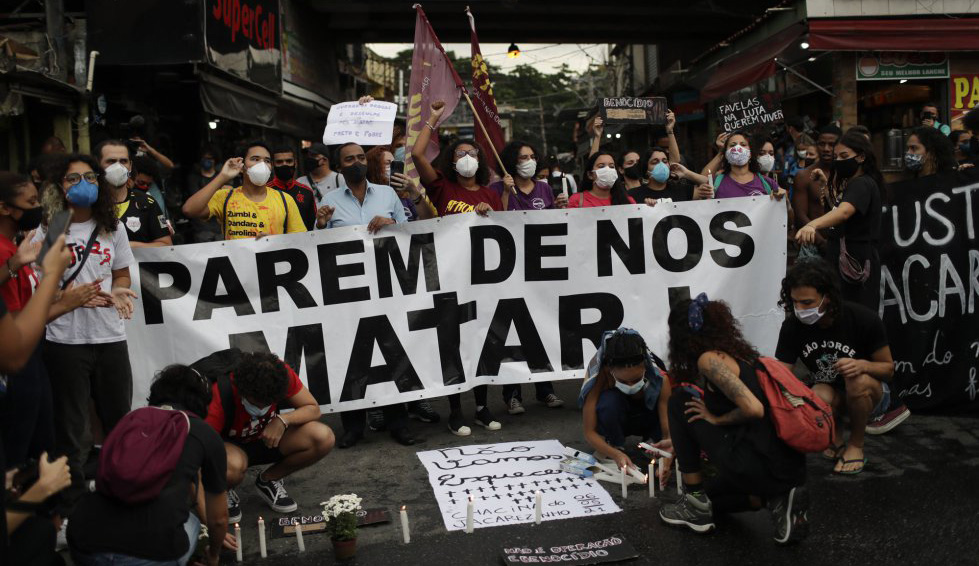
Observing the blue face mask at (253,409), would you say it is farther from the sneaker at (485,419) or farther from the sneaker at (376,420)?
the sneaker at (485,419)

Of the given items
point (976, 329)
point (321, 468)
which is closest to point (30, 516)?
point (321, 468)

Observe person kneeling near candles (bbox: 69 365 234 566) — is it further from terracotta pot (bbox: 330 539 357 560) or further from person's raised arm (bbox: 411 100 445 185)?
person's raised arm (bbox: 411 100 445 185)

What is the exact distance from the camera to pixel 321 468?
17.6 ft

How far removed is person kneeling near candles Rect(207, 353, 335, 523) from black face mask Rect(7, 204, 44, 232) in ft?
3.47

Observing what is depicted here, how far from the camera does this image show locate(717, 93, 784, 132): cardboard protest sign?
294 inches

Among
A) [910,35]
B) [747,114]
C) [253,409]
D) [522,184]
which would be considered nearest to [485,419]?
[522,184]

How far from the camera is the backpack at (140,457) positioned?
3.26 metres

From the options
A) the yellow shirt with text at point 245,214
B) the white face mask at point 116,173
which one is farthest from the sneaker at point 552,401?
the white face mask at point 116,173

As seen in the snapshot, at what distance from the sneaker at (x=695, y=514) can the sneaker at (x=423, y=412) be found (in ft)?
7.85

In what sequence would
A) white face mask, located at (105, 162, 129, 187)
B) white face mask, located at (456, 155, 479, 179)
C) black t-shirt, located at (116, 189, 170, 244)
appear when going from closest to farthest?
white face mask, located at (105, 162, 129, 187) < black t-shirt, located at (116, 189, 170, 244) < white face mask, located at (456, 155, 479, 179)

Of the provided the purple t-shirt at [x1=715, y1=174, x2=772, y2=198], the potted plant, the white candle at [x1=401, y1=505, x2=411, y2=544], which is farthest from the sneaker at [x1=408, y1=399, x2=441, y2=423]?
the purple t-shirt at [x1=715, y1=174, x2=772, y2=198]

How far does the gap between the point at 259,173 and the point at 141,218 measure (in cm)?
76

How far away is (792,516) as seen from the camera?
3908mm

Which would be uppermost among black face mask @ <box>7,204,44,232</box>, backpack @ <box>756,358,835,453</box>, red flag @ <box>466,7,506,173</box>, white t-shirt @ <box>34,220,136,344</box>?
red flag @ <box>466,7,506,173</box>
